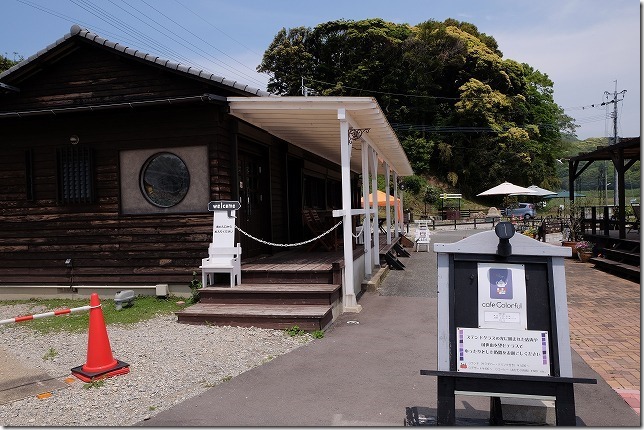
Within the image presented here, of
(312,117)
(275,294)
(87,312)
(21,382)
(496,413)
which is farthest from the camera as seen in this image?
(312,117)

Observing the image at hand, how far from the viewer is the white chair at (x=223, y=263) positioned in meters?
7.45

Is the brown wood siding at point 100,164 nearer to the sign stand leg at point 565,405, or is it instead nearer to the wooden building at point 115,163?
the wooden building at point 115,163

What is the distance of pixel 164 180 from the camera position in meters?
8.45

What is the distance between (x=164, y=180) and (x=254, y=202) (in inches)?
73.3

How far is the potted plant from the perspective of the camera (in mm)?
13852

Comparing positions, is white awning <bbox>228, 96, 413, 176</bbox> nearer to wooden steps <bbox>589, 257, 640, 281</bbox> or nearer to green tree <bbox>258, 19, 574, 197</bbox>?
wooden steps <bbox>589, 257, 640, 281</bbox>

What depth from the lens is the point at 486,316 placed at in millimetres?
3008

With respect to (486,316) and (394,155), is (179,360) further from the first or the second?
(394,155)

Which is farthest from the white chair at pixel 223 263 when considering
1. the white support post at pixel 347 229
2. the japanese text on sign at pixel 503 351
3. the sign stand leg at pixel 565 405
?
the sign stand leg at pixel 565 405

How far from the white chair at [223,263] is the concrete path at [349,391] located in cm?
195

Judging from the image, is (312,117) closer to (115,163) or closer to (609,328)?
(115,163)

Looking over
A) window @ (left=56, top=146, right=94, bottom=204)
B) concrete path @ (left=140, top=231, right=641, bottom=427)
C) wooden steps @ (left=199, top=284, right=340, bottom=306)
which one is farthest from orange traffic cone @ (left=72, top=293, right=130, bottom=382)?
window @ (left=56, top=146, right=94, bottom=204)

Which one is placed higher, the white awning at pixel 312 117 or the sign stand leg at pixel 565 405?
the white awning at pixel 312 117

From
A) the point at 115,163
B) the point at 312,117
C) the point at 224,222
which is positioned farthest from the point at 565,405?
the point at 115,163
